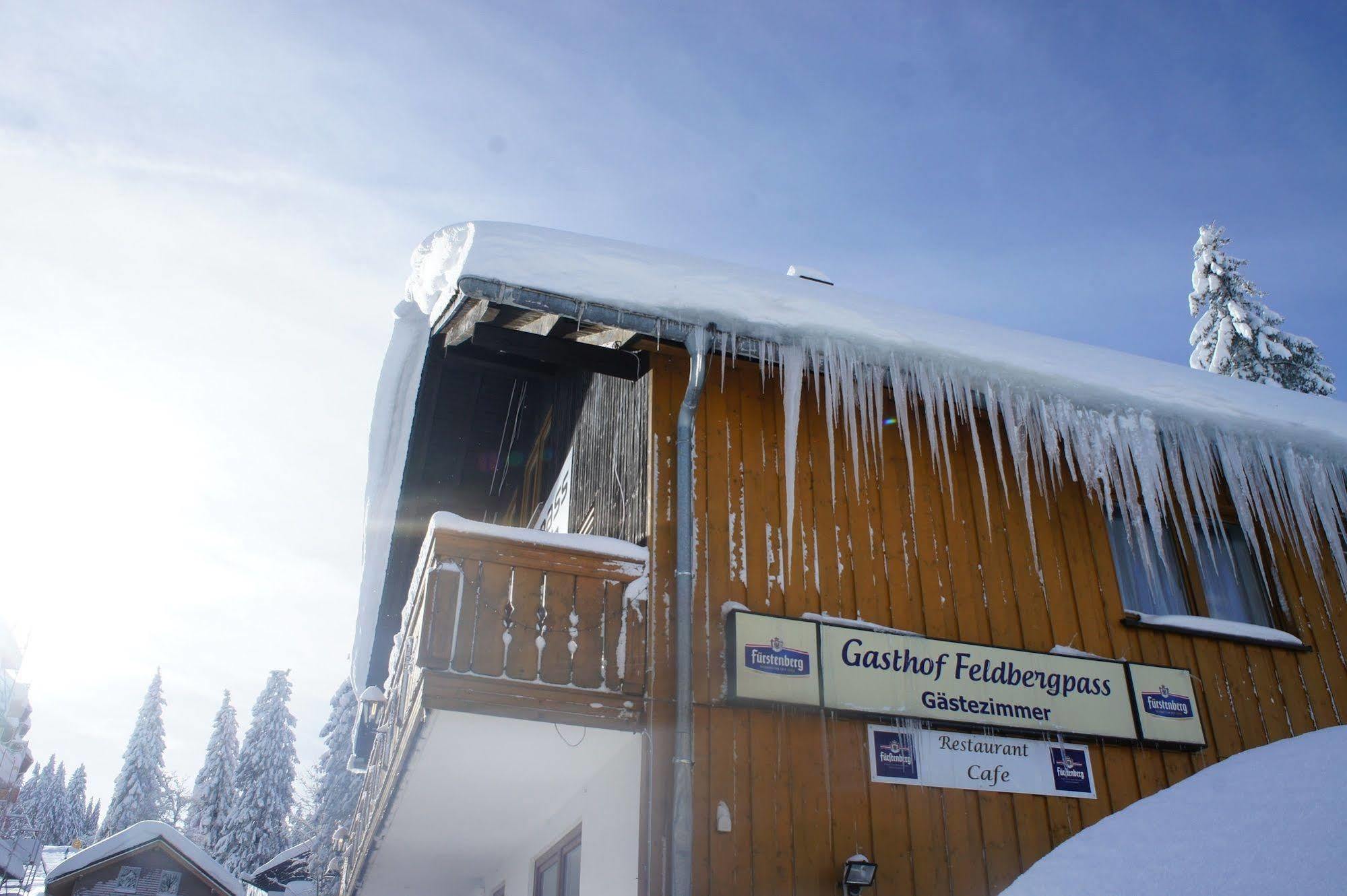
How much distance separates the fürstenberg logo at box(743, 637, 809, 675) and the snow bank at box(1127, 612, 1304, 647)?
2434 millimetres

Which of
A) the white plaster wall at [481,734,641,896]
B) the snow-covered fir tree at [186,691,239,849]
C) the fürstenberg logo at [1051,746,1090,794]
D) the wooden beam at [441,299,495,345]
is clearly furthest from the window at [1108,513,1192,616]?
the snow-covered fir tree at [186,691,239,849]

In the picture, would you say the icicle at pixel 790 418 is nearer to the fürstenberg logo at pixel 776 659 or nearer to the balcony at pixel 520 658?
the fürstenberg logo at pixel 776 659

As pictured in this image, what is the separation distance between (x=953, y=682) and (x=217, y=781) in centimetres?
3784

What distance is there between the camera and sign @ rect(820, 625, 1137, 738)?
5.10 metres

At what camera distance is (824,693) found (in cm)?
499

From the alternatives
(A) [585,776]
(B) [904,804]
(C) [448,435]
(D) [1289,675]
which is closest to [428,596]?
(A) [585,776]

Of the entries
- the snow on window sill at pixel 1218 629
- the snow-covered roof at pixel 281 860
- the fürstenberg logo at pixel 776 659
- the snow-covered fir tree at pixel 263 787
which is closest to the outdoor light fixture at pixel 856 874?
the fürstenberg logo at pixel 776 659

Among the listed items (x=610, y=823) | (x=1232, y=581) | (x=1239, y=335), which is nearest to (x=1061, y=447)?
(x=1232, y=581)

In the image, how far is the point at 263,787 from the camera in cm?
3375

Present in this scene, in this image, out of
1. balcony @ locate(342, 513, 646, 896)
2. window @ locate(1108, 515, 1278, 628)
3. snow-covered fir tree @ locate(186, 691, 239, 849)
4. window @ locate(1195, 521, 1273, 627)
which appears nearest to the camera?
balcony @ locate(342, 513, 646, 896)

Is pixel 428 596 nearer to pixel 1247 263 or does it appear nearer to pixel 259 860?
pixel 1247 263

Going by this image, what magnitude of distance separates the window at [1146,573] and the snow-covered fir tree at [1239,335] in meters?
8.66

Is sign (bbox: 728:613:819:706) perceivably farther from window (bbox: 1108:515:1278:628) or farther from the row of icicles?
window (bbox: 1108:515:1278:628)

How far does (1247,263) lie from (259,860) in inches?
1304
